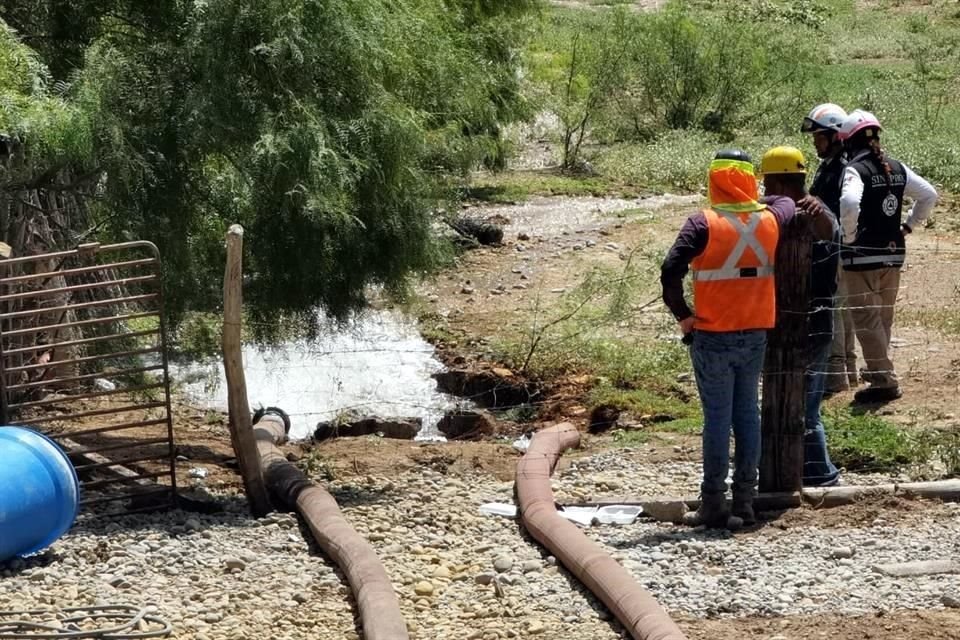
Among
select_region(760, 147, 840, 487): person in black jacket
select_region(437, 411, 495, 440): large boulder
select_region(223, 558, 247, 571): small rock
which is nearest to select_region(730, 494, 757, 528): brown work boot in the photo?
select_region(760, 147, 840, 487): person in black jacket

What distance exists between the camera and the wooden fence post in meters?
8.43

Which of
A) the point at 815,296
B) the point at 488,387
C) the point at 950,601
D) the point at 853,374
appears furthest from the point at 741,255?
the point at 488,387

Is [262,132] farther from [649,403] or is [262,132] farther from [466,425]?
[649,403]

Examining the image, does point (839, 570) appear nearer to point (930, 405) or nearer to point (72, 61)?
point (930, 405)

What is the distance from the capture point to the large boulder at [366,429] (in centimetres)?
1183

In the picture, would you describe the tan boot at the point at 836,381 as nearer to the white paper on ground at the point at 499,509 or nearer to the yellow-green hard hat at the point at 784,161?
the yellow-green hard hat at the point at 784,161

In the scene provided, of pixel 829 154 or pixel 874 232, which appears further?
pixel 874 232

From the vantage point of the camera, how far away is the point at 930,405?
10.4 m

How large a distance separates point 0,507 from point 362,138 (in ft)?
11.8

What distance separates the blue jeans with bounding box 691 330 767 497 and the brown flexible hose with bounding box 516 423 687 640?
882 millimetres

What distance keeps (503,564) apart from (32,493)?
244 cm

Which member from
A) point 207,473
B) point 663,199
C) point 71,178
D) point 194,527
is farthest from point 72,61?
point 663,199

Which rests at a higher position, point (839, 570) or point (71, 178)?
point (71, 178)

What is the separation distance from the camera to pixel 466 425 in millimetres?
12211
